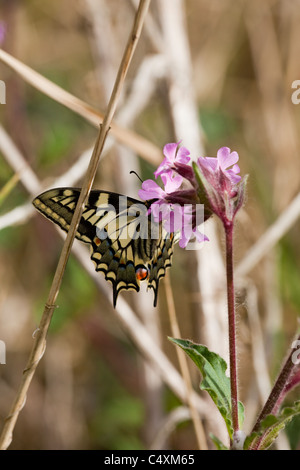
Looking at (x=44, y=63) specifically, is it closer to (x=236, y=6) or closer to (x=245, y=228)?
(x=236, y=6)

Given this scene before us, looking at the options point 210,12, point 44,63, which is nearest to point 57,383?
point 44,63

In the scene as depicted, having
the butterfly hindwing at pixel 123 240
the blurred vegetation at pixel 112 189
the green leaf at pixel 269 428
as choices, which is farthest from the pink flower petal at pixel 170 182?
the blurred vegetation at pixel 112 189

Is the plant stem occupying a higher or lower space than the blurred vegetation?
lower

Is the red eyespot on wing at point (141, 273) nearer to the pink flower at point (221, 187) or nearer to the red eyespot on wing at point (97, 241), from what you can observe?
the red eyespot on wing at point (97, 241)

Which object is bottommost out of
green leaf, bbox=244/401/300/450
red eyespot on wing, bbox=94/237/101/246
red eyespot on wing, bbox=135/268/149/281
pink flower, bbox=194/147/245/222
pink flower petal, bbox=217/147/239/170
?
green leaf, bbox=244/401/300/450

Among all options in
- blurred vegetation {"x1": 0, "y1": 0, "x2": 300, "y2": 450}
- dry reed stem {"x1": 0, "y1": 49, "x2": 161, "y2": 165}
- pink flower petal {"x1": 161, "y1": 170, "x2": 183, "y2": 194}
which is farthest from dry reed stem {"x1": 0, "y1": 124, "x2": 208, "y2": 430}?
pink flower petal {"x1": 161, "y1": 170, "x2": 183, "y2": 194}

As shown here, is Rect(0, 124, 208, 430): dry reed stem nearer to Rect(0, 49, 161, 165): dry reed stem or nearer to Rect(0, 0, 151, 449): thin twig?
Rect(0, 49, 161, 165): dry reed stem

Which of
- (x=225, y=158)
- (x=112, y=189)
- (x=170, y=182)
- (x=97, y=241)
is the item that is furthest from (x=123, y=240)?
(x=112, y=189)
